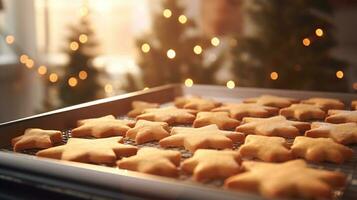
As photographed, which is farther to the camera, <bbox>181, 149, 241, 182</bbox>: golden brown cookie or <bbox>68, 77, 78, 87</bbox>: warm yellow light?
<bbox>68, 77, 78, 87</bbox>: warm yellow light

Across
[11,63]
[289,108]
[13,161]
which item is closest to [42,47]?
[11,63]

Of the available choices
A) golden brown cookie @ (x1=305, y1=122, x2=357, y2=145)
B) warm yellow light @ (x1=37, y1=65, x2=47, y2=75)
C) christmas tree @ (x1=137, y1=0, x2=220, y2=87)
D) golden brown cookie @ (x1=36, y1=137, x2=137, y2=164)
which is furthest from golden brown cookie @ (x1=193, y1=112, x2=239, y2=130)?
warm yellow light @ (x1=37, y1=65, x2=47, y2=75)

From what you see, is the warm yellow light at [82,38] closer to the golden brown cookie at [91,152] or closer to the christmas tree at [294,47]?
the christmas tree at [294,47]

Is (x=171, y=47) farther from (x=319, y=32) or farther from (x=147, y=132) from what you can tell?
(x=147, y=132)

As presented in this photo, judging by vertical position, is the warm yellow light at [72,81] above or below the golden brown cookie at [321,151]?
above

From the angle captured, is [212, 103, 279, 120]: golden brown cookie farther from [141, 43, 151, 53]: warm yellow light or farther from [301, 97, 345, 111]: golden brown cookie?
[141, 43, 151, 53]: warm yellow light

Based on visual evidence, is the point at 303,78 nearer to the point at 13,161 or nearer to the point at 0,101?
the point at 13,161

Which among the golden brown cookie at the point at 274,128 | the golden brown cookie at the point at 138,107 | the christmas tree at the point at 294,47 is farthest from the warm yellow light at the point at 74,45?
the golden brown cookie at the point at 274,128
